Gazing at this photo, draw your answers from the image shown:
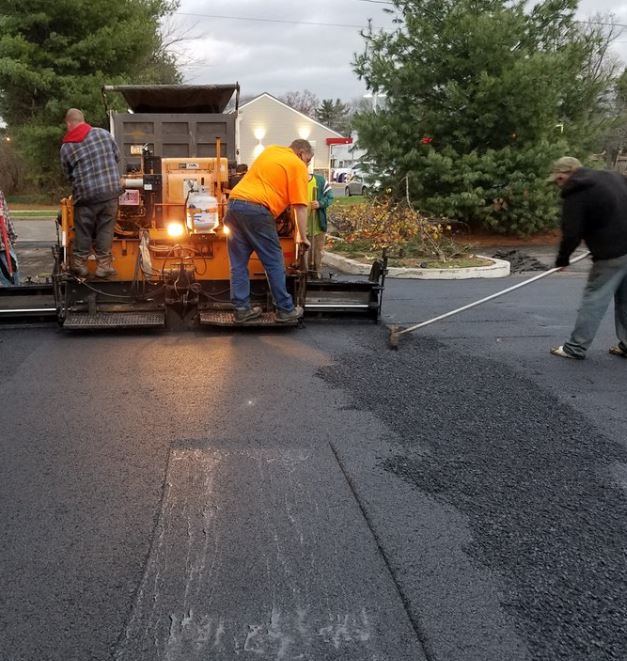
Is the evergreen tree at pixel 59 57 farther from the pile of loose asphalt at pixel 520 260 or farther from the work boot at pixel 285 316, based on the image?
the work boot at pixel 285 316

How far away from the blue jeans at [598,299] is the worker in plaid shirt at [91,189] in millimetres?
4448

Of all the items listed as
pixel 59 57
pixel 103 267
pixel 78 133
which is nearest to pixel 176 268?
pixel 103 267

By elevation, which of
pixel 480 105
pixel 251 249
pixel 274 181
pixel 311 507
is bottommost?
pixel 311 507

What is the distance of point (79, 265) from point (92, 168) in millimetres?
953

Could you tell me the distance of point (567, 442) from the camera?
3.99 m

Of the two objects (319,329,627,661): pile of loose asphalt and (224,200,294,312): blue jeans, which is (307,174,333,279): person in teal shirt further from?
(319,329,627,661): pile of loose asphalt

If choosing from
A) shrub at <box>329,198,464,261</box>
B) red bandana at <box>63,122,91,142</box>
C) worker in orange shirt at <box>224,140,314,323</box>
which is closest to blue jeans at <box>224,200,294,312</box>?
worker in orange shirt at <box>224,140,314,323</box>

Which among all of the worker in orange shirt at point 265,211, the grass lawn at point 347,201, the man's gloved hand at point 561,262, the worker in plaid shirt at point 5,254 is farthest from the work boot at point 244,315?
the grass lawn at point 347,201

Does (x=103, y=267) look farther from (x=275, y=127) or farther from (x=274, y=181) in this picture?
(x=275, y=127)

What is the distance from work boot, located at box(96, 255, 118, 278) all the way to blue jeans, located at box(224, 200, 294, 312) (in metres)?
1.25

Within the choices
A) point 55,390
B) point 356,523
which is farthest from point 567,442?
point 55,390

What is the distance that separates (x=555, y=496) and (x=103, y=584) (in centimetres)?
220

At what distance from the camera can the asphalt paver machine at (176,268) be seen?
6.42 m

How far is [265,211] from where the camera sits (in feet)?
19.8
